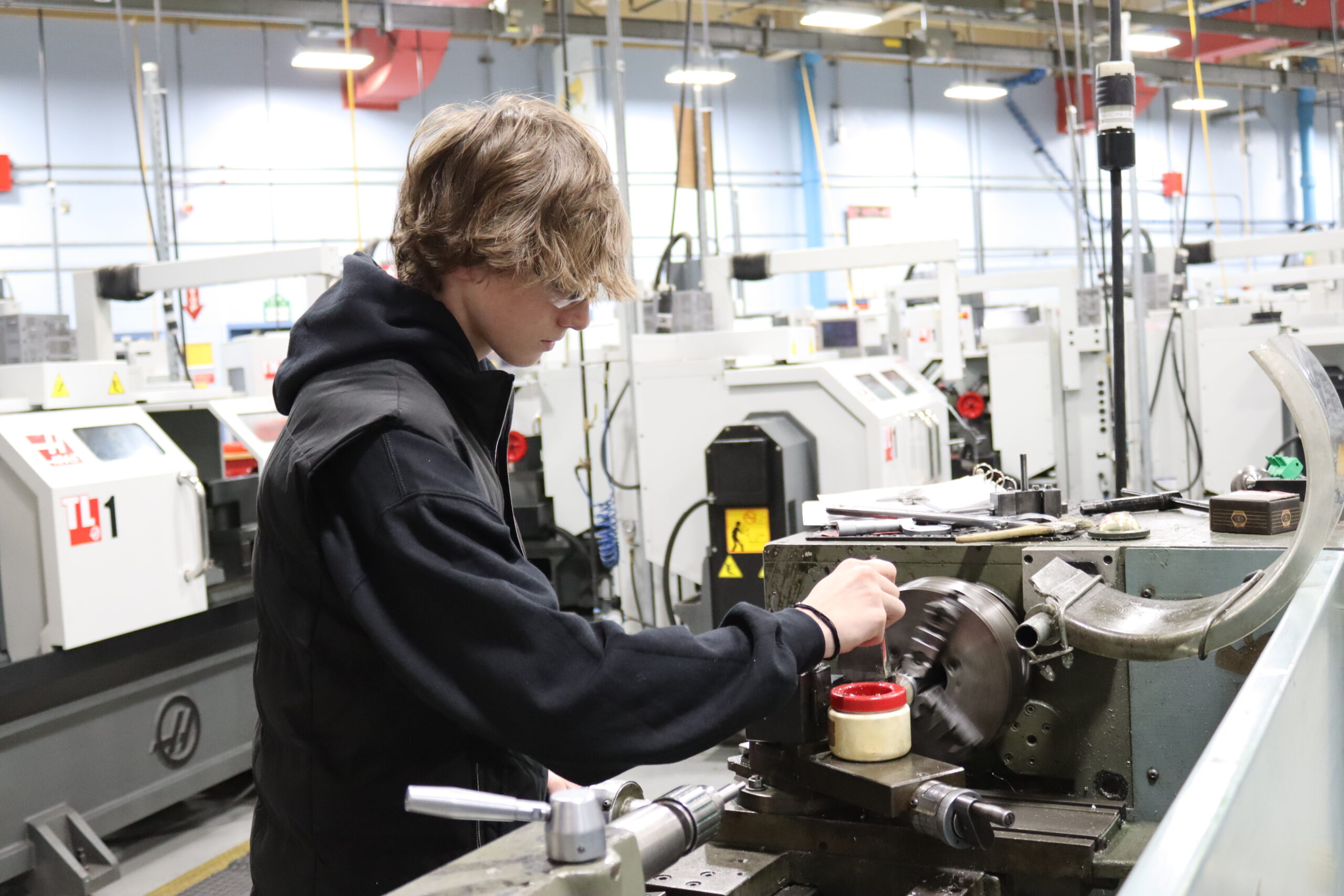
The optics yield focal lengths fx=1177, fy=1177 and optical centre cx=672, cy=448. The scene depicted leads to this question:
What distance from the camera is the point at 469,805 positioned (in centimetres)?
69

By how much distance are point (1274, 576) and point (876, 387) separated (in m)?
2.86

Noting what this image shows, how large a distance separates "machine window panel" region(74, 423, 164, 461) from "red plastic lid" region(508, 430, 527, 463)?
146 centimetres

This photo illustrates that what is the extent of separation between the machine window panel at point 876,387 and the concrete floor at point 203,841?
129cm

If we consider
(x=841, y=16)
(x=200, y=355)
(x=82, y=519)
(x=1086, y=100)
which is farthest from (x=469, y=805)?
(x=1086, y=100)

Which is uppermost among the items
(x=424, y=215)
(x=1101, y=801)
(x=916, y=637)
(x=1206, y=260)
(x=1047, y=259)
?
(x=1047, y=259)

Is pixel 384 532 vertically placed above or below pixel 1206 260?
below

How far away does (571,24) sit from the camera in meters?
9.28

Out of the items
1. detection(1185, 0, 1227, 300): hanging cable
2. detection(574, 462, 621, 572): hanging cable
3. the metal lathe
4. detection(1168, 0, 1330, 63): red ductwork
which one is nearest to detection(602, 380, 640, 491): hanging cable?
detection(574, 462, 621, 572): hanging cable

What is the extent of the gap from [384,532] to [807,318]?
6.41 metres

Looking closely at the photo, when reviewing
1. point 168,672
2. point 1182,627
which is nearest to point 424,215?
point 1182,627

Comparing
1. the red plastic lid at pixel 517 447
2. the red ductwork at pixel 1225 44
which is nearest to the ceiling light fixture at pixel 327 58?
the red plastic lid at pixel 517 447

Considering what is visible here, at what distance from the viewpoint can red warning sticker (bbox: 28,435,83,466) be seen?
2.97 m

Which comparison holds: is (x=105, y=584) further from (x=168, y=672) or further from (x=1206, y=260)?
(x=1206, y=260)

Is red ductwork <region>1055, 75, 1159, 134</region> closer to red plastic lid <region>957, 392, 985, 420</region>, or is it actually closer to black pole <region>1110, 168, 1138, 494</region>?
red plastic lid <region>957, 392, 985, 420</region>
